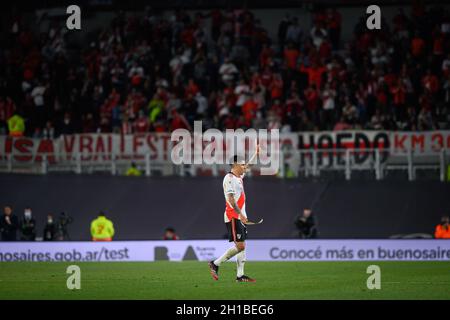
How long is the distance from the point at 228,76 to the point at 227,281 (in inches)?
734

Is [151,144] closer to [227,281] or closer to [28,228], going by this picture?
[28,228]

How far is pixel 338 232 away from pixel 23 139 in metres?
11.4

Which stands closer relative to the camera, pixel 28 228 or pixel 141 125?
pixel 28 228

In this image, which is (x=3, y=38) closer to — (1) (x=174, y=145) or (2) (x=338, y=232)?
(1) (x=174, y=145)

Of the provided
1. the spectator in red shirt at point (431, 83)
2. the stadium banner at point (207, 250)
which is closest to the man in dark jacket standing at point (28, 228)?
the stadium banner at point (207, 250)

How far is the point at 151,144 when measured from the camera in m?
37.0

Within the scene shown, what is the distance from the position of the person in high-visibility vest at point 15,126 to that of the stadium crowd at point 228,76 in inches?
1.4

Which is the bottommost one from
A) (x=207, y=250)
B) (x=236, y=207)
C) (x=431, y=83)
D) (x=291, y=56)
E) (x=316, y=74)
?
(x=207, y=250)

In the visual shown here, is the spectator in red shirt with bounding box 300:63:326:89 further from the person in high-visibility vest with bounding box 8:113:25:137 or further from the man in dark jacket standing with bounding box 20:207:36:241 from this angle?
the man in dark jacket standing with bounding box 20:207:36:241

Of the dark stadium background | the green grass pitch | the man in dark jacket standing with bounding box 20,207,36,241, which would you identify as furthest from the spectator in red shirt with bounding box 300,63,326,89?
the green grass pitch

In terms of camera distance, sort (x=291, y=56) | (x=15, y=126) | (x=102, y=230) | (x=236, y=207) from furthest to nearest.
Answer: (x=291, y=56) → (x=15, y=126) → (x=102, y=230) → (x=236, y=207)

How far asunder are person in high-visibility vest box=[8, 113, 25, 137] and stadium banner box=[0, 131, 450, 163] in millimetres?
592

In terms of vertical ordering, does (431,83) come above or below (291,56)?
below

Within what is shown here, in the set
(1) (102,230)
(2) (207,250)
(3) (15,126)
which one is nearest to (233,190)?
(2) (207,250)
